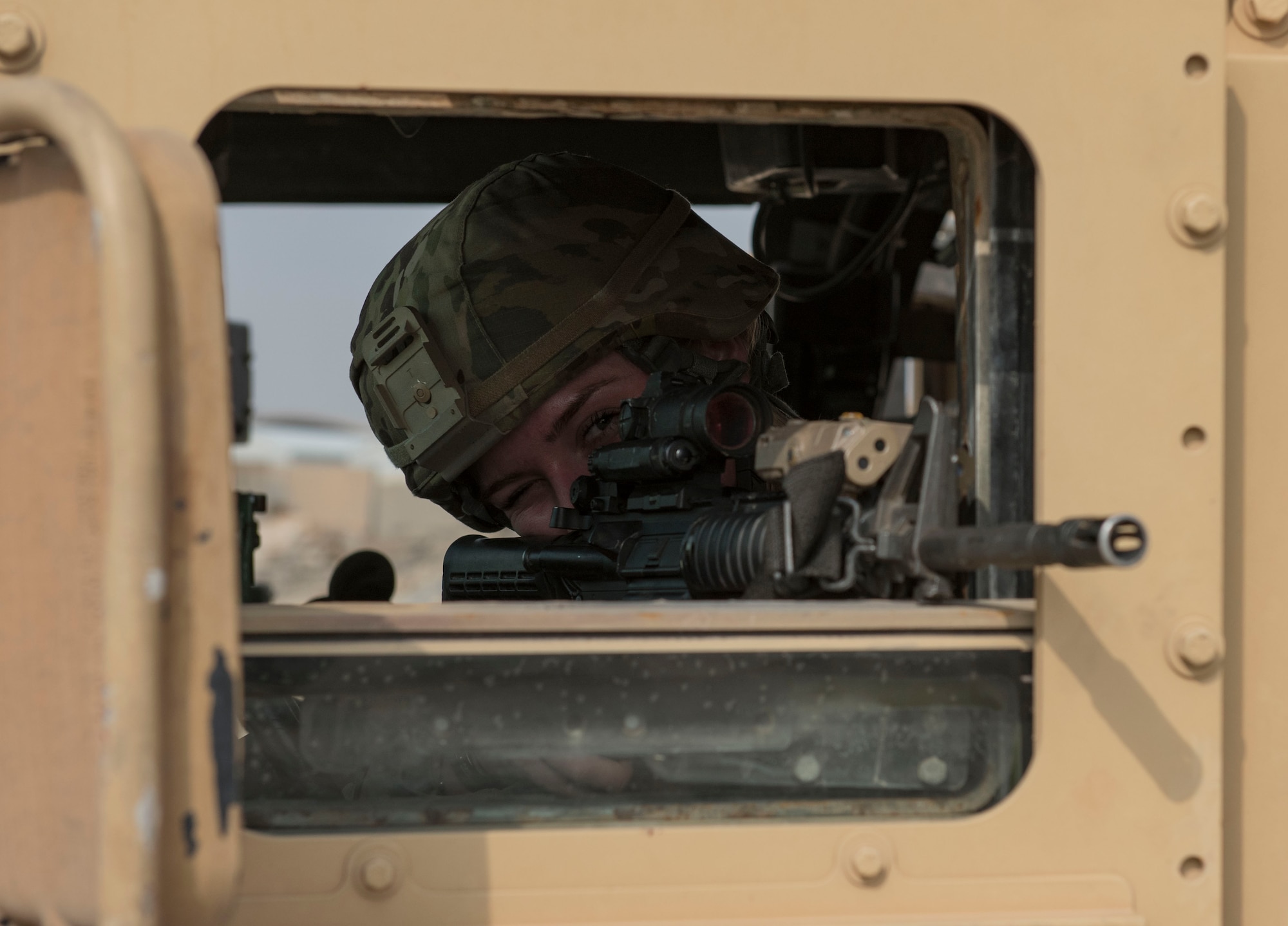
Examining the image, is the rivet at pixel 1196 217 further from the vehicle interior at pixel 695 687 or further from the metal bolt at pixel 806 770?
the metal bolt at pixel 806 770

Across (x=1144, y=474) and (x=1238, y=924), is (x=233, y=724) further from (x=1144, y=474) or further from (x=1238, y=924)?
(x=1238, y=924)

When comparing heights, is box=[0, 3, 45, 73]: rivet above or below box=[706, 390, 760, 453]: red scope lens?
above

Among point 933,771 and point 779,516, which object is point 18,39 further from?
point 933,771

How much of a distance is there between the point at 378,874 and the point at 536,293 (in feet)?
4.37

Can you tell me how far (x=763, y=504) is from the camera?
4.89 ft

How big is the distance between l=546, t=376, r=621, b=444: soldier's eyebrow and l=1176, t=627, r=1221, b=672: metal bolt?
126 centimetres

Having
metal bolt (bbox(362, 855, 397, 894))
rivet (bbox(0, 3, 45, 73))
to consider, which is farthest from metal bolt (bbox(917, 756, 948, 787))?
rivet (bbox(0, 3, 45, 73))

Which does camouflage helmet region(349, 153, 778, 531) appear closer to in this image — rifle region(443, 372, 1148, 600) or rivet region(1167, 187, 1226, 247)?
rifle region(443, 372, 1148, 600)

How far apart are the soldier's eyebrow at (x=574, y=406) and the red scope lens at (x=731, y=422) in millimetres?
625

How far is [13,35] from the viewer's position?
1.14 meters

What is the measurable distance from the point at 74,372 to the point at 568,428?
1523mm

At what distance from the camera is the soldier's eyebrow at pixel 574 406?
7.71 feet

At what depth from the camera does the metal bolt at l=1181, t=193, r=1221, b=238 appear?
49.3 inches

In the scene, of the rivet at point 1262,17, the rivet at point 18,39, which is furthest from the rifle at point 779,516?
the rivet at point 18,39
